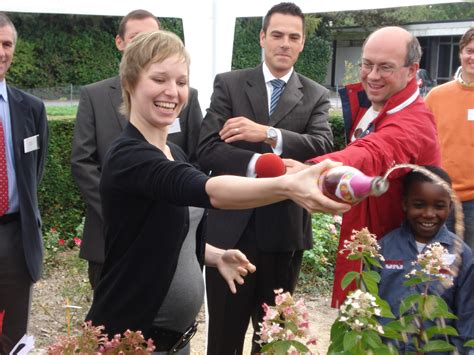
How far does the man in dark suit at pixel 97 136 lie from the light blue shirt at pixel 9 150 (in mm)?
336

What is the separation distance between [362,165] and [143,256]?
0.81 metres

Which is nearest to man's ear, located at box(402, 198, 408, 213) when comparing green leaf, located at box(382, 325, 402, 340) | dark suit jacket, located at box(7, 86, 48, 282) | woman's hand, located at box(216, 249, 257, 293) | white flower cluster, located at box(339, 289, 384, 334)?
woman's hand, located at box(216, 249, 257, 293)

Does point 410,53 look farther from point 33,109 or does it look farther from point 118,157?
point 33,109

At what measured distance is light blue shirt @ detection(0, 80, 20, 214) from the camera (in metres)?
3.49

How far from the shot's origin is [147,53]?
215 cm

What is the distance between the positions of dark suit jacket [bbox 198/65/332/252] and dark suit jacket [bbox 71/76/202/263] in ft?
0.83

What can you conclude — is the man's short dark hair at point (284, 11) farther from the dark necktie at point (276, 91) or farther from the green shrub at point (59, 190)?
the green shrub at point (59, 190)

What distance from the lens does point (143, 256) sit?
211 centimetres

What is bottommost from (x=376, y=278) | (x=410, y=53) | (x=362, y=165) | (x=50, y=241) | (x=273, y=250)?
(x=50, y=241)

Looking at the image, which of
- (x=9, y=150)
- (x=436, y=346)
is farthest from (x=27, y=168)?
(x=436, y=346)

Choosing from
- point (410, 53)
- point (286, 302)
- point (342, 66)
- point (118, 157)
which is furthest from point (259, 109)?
point (342, 66)

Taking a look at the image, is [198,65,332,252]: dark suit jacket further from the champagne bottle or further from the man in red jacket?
the champagne bottle

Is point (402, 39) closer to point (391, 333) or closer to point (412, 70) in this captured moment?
point (412, 70)

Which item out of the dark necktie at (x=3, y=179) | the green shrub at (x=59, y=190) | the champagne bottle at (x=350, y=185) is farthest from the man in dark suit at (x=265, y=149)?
the green shrub at (x=59, y=190)
